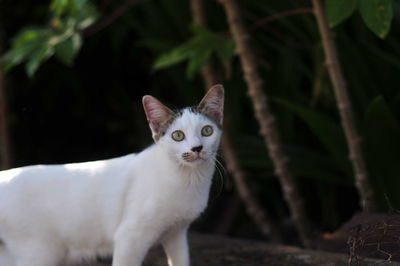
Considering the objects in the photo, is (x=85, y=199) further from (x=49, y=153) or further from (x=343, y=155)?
(x=49, y=153)

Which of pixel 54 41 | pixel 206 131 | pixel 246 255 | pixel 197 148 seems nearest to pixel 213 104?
pixel 206 131

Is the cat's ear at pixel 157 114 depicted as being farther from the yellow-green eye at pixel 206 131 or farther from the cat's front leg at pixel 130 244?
the cat's front leg at pixel 130 244

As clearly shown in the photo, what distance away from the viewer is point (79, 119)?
548cm

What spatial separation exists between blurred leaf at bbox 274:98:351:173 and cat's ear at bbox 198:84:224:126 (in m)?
0.90

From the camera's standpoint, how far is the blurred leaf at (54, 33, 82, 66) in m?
3.27

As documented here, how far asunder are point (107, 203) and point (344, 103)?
1271mm

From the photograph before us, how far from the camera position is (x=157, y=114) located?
2.39 metres

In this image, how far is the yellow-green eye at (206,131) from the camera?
2326 millimetres

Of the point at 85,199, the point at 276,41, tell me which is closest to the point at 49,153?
the point at 276,41

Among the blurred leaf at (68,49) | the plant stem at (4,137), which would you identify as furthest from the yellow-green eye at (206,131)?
the plant stem at (4,137)

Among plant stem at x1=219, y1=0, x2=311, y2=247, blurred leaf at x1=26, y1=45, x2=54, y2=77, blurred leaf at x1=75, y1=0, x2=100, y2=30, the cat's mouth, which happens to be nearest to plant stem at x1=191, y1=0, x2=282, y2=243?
plant stem at x1=219, y1=0, x2=311, y2=247

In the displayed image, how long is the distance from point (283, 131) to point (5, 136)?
1630 millimetres

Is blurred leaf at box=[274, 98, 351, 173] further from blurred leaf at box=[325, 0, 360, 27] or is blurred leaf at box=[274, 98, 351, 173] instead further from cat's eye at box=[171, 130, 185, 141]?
cat's eye at box=[171, 130, 185, 141]

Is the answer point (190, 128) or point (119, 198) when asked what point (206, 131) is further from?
point (119, 198)
